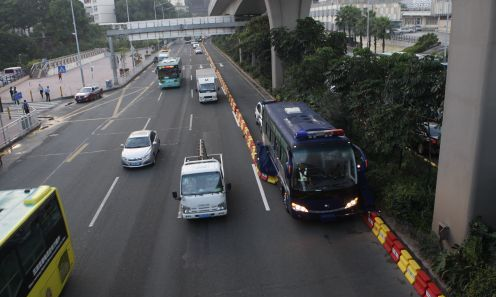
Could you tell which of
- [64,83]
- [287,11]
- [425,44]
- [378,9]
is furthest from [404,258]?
[378,9]

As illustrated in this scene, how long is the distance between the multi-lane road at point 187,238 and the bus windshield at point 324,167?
163 cm

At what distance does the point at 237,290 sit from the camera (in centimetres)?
1152

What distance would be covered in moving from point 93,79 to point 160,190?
49.9 m

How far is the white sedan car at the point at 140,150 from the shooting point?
2183 cm

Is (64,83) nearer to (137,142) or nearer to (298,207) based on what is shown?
(137,142)

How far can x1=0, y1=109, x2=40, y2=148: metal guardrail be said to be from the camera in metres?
30.0

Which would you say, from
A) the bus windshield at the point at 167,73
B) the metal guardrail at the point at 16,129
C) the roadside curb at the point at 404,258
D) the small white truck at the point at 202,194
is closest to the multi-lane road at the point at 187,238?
the roadside curb at the point at 404,258

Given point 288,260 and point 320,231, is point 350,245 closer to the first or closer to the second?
point 320,231

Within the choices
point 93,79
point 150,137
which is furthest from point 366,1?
point 150,137

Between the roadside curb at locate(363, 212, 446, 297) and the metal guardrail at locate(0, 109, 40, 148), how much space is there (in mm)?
25021

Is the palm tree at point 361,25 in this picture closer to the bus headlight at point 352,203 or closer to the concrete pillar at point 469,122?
the bus headlight at point 352,203

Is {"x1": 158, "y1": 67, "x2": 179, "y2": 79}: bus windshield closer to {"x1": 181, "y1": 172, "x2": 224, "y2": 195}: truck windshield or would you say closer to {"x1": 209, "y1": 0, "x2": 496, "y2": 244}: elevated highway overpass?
{"x1": 181, "y1": 172, "x2": 224, "y2": 195}: truck windshield

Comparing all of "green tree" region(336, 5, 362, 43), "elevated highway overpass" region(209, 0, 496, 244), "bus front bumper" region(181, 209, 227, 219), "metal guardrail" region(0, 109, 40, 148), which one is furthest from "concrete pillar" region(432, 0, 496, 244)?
"green tree" region(336, 5, 362, 43)

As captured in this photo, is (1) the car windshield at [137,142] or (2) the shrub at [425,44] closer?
(1) the car windshield at [137,142]
